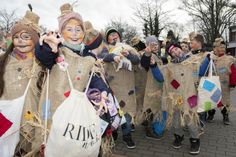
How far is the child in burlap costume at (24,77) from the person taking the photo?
9.05ft

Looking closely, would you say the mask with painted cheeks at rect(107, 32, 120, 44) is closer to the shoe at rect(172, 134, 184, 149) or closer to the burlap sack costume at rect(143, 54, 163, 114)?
the burlap sack costume at rect(143, 54, 163, 114)

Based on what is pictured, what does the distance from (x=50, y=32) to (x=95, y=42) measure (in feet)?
2.24

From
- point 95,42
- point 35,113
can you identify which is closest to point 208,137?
point 95,42

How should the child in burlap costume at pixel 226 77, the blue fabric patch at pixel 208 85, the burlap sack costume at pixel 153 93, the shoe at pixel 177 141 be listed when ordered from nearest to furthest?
the blue fabric patch at pixel 208 85 → the shoe at pixel 177 141 → the burlap sack costume at pixel 153 93 → the child in burlap costume at pixel 226 77

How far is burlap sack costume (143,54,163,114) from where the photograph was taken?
17.8ft

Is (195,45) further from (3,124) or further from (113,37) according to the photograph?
(3,124)

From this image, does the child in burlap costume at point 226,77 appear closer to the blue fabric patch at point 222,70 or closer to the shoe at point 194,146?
the blue fabric patch at point 222,70

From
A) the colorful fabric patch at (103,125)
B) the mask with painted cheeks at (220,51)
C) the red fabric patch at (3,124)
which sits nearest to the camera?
the red fabric patch at (3,124)

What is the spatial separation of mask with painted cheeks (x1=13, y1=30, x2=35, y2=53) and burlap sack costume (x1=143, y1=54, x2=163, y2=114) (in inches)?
107

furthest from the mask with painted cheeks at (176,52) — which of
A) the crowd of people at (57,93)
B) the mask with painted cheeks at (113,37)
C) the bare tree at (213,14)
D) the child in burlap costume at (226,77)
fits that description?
the bare tree at (213,14)

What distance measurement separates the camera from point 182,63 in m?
4.89

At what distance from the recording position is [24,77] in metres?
2.87

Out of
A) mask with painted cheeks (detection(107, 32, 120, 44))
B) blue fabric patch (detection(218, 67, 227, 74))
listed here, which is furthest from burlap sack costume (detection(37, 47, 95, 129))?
blue fabric patch (detection(218, 67, 227, 74))

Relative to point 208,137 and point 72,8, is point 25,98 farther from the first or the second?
point 208,137
